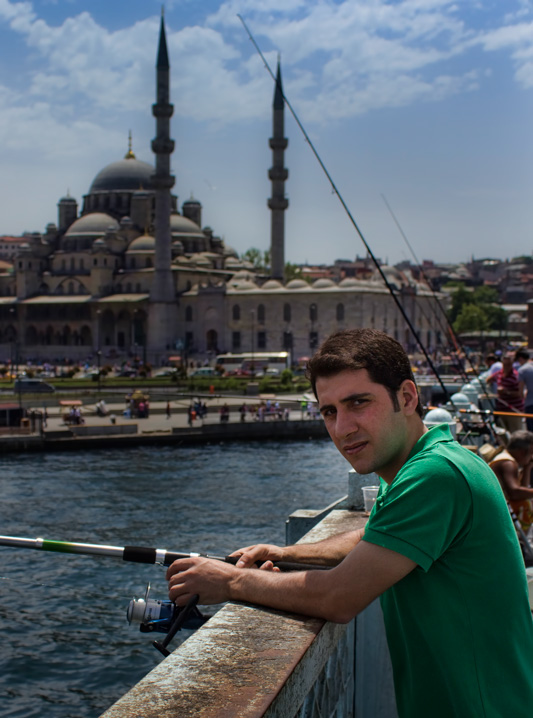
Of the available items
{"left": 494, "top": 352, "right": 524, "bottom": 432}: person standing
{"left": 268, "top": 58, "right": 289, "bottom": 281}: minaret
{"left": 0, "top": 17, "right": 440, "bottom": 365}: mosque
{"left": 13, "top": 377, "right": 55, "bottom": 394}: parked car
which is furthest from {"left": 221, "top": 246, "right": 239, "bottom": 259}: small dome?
{"left": 494, "top": 352, "right": 524, "bottom": 432}: person standing

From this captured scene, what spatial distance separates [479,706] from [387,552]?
32 centimetres

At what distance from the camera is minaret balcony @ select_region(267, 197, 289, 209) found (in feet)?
166

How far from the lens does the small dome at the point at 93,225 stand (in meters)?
64.4

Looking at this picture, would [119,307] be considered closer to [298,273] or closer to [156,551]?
[298,273]

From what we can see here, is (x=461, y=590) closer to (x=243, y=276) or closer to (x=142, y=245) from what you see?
(x=243, y=276)

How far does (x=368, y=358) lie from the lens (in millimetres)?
1773

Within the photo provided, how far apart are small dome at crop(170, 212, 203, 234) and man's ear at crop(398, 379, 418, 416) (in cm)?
6414

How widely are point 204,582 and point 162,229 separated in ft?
160

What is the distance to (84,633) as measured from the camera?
8.47 m

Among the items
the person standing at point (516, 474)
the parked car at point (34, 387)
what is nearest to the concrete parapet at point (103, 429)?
the parked car at point (34, 387)

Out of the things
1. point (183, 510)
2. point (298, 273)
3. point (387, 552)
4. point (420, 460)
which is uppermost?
point (298, 273)

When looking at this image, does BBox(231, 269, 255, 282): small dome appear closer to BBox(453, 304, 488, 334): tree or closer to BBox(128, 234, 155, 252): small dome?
BBox(128, 234, 155, 252): small dome

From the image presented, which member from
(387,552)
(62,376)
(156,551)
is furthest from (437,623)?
(62,376)

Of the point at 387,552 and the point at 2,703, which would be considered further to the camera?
the point at 2,703
